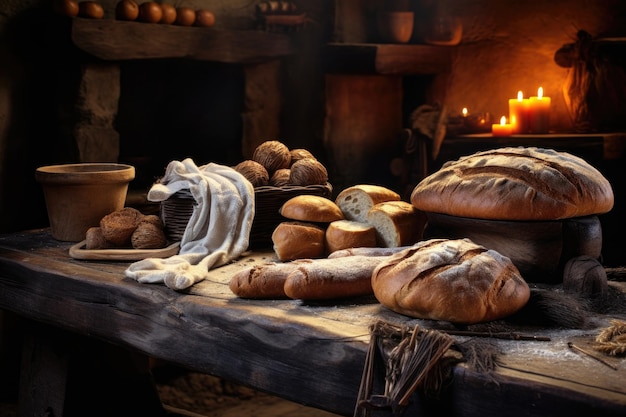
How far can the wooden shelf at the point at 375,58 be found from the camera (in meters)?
4.76

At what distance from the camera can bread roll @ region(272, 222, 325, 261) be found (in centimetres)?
239

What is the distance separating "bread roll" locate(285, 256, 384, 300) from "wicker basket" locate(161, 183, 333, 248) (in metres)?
0.68

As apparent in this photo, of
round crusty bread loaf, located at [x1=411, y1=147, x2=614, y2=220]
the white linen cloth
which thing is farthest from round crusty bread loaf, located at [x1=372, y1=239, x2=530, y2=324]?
the white linen cloth

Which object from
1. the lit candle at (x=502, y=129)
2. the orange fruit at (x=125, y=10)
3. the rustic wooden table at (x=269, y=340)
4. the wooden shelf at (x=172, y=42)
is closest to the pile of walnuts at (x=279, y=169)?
the rustic wooden table at (x=269, y=340)

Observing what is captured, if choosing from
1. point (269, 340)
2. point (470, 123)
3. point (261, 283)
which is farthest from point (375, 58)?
point (269, 340)

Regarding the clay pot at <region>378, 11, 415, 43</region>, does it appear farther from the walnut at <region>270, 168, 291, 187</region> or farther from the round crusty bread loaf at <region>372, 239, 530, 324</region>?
the round crusty bread loaf at <region>372, 239, 530, 324</region>

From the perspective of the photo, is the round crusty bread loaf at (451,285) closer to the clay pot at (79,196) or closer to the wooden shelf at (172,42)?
the clay pot at (79,196)

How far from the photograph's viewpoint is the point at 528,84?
17.5 feet

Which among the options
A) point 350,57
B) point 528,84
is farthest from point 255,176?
point 528,84

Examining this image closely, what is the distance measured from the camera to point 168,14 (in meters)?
4.15

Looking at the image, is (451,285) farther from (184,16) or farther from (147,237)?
(184,16)

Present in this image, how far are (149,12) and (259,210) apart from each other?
1875 mm

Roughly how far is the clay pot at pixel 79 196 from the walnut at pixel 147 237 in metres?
0.27

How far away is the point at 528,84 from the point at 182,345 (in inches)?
158
